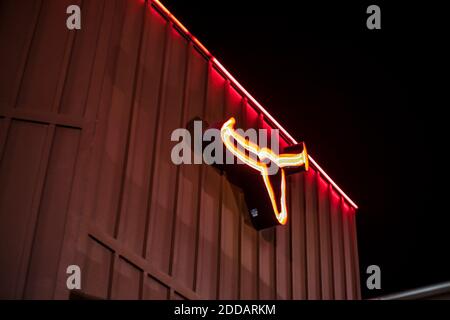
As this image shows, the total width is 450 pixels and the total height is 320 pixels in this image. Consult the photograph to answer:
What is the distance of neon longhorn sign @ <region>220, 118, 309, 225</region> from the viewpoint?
5832 millimetres

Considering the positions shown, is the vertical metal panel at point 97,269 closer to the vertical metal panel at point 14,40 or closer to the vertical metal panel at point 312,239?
the vertical metal panel at point 14,40

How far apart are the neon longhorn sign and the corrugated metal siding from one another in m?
0.30

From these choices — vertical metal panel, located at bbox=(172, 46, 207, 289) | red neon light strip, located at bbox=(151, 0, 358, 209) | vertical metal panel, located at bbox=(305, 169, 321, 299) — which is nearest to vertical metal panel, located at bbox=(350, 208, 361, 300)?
red neon light strip, located at bbox=(151, 0, 358, 209)

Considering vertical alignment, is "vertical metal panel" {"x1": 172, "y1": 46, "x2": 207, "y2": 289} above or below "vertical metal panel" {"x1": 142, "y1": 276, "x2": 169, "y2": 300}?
above

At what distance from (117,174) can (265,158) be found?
78.0 inches

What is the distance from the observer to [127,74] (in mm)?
5215

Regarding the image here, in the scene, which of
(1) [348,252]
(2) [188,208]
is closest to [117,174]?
(2) [188,208]

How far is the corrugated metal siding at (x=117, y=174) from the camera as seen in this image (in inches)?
153

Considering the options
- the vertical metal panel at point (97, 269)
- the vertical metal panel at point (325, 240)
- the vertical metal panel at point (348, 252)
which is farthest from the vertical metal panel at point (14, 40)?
the vertical metal panel at point (348, 252)

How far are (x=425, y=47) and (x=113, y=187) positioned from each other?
3529 millimetres

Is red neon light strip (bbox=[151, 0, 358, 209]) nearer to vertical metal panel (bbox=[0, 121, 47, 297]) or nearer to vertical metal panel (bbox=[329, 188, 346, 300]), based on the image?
vertical metal panel (bbox=[329, 188, 346, 300])

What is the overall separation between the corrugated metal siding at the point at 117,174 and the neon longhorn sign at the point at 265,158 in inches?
11.9
